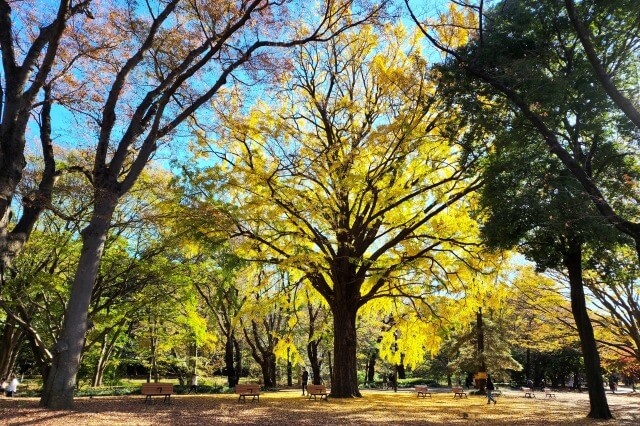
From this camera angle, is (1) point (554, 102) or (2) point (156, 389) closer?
(1) point (554, 102)

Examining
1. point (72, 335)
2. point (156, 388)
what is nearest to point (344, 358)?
point (156, 388)

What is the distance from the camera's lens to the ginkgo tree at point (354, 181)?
1374 cm

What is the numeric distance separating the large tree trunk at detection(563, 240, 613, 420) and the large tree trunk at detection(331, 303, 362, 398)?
301 inches

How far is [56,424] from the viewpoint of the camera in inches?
301

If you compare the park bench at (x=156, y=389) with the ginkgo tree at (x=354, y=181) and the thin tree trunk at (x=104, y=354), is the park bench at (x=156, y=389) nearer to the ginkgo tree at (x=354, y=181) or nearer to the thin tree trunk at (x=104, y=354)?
the ginkgo tree at (x=354, y=181)

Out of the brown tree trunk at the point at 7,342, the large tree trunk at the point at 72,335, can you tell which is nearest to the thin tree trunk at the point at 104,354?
the brown tree trunk at the point at 7,342

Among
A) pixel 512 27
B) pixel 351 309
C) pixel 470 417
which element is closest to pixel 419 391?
pixel 351 309

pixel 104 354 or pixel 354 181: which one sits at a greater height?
pixel 354 181

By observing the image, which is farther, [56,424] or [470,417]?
[470,417]

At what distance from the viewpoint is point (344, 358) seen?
52.5ft

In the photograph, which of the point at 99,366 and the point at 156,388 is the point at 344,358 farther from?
the point at 99,366

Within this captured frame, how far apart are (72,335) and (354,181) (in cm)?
832

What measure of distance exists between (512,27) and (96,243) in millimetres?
10984

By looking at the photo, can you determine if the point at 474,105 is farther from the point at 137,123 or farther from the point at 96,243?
the point at 96,243
